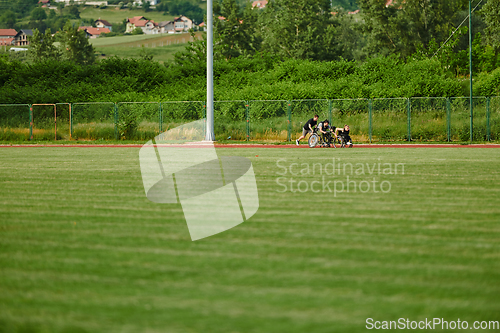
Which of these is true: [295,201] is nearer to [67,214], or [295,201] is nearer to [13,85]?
[67,214]

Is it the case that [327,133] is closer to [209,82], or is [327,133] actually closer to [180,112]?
[209,82]

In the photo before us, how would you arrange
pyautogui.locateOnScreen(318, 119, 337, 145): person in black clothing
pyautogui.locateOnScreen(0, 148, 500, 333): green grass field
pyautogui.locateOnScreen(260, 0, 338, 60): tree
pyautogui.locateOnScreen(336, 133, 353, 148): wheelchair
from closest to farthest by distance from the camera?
1. pyautogui.locateOnScreen(0, 148, 500, 333): green grass field
2. pyautogui.locateOnScreen(318, 119, 337, 145): person in black clothing
3. pyautogui.locateOnScreen(336, 133, 353, 148): wheelchair
4. pyautogui.locateOnScreen(260, 0, 338, 60): tree

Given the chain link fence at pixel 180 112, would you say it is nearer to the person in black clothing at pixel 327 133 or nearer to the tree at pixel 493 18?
the person in black clothing at pixel 327 133

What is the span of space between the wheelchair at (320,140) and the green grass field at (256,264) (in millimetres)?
18545

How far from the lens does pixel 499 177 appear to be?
15000 mm

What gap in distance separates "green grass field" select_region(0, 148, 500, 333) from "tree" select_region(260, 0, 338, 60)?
6412 centimetres

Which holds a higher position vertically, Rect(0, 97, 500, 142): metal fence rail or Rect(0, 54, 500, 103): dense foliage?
Rect(0, 54, 500, 103): dense foliage

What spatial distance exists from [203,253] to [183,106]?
34835 mm

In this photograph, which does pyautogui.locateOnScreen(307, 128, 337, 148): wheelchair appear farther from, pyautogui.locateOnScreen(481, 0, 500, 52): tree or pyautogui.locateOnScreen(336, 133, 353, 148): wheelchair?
pyautogui.locateOnScreen(481, 0, 500, 52): tree

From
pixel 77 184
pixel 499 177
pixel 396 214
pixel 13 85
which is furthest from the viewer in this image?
pixel 13 85

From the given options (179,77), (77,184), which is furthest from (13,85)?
(77,184)

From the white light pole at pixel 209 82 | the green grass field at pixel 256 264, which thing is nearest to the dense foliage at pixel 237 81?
the white light pole at pixel 209 82

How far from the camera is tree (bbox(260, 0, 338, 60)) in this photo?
2926 inches

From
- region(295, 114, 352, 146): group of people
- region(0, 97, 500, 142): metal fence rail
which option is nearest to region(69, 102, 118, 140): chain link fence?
region(0, 97, 500, 142): metal fence rail
